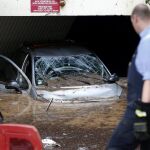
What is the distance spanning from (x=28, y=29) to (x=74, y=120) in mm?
5477

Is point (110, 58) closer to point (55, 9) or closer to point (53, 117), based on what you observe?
point (55, 9)

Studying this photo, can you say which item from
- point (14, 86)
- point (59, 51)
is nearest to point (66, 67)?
point (59, 51)

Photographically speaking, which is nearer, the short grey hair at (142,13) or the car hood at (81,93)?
the short grey hair at (142,13)

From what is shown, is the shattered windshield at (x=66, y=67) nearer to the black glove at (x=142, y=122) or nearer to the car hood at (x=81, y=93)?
the car hood at (x=81, y=93)

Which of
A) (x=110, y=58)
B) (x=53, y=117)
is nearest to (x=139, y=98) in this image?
(x=53, y=117)

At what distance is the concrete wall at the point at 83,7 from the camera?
11.2 meters

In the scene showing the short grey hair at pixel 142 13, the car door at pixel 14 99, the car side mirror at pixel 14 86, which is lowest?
the car door at pixel 14 99

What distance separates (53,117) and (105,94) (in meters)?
1.39

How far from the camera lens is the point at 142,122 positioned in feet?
14.5

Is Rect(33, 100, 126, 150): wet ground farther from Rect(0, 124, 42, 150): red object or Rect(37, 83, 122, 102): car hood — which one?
Rect(0, 124, 42, 150): red object

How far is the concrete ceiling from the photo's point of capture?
13.3 meters

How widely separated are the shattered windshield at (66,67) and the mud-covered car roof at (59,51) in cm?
13

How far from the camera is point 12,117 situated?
891 cm

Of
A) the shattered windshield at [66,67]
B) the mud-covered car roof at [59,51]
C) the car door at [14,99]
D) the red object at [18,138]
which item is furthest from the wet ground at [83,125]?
the red object at [18,138]
